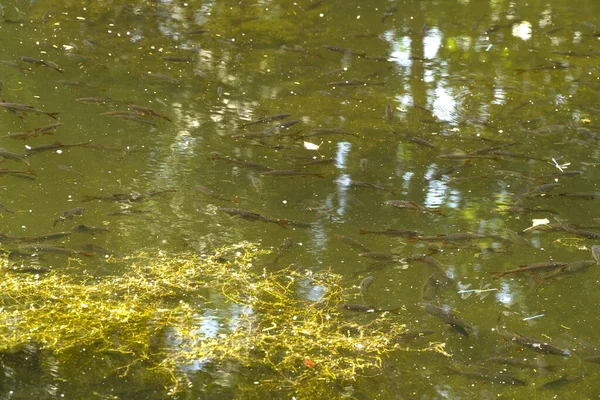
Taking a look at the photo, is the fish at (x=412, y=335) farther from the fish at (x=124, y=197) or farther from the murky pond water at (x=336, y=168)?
the fish at (x=124, y=197)

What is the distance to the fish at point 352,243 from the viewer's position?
505 cm

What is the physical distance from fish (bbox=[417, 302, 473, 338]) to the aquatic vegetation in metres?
0.24

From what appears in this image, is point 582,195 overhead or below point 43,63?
below

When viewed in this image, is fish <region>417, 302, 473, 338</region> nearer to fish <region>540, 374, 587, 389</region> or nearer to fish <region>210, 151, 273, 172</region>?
fish <region>540, 374, 587, 389</region>

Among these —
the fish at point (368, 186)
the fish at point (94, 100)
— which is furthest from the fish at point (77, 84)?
the fish at point (368, 186)

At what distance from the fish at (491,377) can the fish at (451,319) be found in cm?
33

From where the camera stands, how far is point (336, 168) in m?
6.11

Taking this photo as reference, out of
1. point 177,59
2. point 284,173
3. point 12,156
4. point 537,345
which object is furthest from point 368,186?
point 177,59

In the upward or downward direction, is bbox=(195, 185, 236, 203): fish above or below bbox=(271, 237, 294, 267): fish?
above

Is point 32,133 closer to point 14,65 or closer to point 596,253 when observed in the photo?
point 14,65

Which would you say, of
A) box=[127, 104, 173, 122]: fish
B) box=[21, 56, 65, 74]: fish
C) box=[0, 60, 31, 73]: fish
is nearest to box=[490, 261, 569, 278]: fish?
box=[127, 104, 173, 122]: fish

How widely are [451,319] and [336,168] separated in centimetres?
209

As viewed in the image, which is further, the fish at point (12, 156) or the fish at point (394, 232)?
the fish at point (12, 156)

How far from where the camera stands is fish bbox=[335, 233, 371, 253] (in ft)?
16.6
